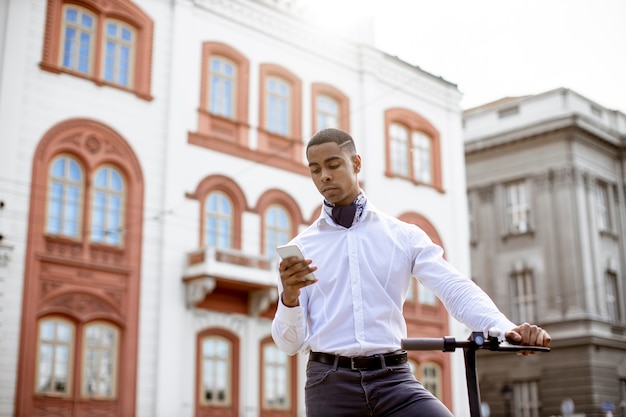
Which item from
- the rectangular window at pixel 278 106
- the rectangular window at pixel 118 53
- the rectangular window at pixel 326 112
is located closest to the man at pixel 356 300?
the rectangular window at pixel 118 53

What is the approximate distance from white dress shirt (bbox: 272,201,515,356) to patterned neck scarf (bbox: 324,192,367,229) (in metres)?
0.03

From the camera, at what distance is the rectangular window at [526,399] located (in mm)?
34388

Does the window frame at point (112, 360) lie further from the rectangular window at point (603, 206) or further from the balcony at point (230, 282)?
the rectangular window at point (603, 206)

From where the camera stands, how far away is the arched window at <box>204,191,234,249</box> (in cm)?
2167

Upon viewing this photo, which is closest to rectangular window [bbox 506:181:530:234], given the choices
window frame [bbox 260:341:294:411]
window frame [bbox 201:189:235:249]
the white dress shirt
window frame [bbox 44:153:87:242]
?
window frame [bbox 260:341:294:411]

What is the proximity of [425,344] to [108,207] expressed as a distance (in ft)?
56.8

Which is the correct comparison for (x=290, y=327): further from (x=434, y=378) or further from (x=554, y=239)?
(x=554, y=239)

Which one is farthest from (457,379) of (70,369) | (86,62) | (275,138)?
(86,62)

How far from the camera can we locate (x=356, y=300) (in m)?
3.99

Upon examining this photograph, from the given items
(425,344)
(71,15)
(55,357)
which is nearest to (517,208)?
(71,15)

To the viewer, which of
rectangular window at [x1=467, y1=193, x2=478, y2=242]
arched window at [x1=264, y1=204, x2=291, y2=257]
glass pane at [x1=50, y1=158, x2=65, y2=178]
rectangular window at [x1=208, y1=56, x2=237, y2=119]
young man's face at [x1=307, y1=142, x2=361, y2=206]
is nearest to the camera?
young man's face at [x1=307, y1=142, x2=361, y2=206]

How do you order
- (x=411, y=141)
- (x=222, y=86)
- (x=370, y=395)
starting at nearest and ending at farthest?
(x=370, y=395), (x=222, y=86), (x=411, y=141)

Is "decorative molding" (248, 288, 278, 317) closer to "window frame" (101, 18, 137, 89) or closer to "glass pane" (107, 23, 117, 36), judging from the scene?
"window frame" (101, 18, 137, 89)

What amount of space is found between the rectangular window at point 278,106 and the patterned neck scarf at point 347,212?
19.7 meters
